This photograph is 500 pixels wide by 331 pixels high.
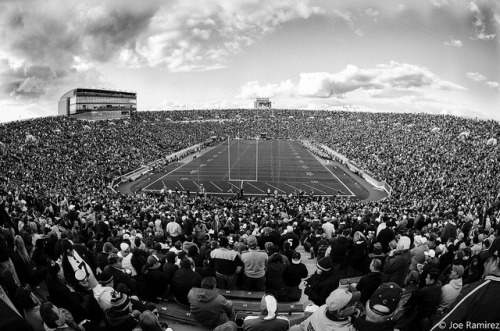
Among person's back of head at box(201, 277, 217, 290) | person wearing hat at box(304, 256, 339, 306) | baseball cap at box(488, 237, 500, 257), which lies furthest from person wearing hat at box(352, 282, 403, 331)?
person wearing hat at box(304, 256, 339, 306)

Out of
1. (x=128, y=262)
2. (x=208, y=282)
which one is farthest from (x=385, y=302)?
(x=128, y=262)

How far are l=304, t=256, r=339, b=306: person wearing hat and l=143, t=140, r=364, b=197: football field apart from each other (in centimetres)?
2468

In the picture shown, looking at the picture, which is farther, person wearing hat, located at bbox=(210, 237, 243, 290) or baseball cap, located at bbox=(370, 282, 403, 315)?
person wearing hat, located at bbox=(210, 237, 243, 290)

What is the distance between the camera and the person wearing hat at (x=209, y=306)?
16.4ft

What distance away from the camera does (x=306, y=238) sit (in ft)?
36.4

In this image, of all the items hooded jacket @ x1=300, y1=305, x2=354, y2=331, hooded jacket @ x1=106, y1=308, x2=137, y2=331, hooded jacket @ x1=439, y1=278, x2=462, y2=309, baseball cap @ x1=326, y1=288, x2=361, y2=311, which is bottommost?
hooded jacket @ x1=106, y1=308, x2=137, y2=331

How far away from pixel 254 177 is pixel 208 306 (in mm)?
35458

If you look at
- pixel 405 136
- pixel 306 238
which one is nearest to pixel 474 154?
pixel 405 136

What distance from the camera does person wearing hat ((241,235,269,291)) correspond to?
21.9 feet

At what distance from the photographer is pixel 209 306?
503 cm

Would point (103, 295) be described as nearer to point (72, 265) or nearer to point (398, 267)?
point (72, 265)

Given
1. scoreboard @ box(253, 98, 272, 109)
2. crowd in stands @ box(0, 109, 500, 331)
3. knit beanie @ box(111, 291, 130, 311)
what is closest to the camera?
crowd in stands @ box(0, 109, 500, 331)

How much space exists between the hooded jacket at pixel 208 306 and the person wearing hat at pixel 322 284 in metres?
1.42

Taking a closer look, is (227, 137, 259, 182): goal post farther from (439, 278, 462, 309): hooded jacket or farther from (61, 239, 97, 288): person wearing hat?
(439, 278, 462, 309): hooded jacket
